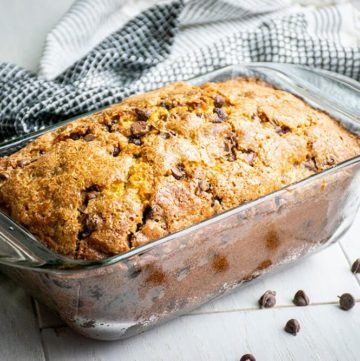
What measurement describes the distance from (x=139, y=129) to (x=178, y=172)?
0.66ft

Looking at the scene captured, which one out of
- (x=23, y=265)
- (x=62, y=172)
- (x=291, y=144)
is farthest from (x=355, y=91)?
(x=23, y=265)

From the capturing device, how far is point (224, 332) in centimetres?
189

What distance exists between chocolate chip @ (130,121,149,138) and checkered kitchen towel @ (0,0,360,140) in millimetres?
618

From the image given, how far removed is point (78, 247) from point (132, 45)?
4.42 feet

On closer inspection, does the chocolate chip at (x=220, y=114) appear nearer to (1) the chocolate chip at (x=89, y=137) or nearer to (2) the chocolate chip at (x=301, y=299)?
(1) the chocolate chip at (x=89, y=137)

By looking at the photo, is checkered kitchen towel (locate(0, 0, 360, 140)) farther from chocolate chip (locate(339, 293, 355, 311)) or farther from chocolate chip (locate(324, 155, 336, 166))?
chocolate chip (locate(339, 293, 355, 311))

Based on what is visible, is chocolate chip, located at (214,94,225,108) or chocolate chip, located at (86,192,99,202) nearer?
chocolate chip, located at (86,192,99,202)

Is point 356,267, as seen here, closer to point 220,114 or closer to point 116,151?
point 220,114

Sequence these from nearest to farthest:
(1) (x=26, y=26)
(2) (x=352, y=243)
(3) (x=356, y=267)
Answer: (3) (x=356, y=267)
(2) (x=352, y=243)
(1) (x=26, y=26)

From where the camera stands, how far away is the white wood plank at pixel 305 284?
1.99 m

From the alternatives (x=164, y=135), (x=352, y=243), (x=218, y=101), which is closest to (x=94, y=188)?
(x=164, y=135)

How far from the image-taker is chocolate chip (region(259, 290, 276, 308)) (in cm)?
196

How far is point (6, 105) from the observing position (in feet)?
8.17

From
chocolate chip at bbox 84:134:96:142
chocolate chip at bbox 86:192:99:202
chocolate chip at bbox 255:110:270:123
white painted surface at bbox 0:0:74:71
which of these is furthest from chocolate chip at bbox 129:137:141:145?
white painted surface at bbox 0:0:74:71
